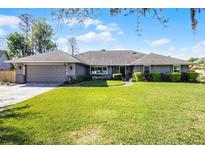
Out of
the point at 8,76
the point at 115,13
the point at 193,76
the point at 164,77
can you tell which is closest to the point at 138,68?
the point at 164,77

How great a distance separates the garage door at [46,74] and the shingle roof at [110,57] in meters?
6.54

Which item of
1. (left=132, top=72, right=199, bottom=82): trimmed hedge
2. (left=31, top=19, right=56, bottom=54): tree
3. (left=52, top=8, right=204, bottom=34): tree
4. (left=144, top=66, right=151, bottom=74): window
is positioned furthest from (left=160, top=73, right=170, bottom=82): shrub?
(left=31, top=19, right=56, bottom=54): tree

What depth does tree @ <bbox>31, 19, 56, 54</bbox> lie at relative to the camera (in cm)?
3675

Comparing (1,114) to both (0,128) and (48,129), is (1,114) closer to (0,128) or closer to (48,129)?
(0,128)

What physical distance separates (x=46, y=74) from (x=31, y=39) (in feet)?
72.8

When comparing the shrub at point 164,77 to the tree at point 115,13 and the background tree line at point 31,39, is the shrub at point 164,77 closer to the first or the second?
the tree at point 115,13

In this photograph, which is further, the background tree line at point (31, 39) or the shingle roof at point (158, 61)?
the background tree line at point (31, 39)

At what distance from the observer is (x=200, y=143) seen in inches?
144

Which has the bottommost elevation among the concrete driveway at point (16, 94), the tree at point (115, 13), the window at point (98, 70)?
the concrete driveway at point (16, 94)

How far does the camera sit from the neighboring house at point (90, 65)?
17797 mm

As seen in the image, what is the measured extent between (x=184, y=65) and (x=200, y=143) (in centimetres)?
2019

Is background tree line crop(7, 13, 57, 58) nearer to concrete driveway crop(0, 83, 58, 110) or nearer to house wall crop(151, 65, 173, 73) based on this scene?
house wall crop(151, 65, 173, 73)

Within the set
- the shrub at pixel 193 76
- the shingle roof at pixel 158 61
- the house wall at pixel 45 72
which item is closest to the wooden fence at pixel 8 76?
the house wall at pixel 45 72
